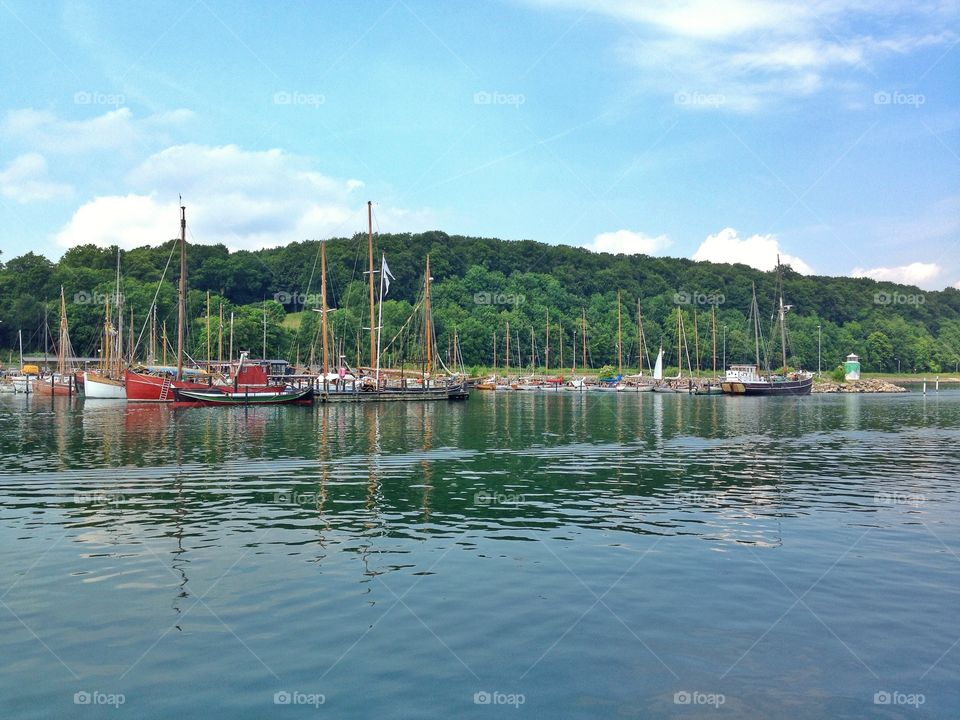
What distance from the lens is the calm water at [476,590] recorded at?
10352 mm

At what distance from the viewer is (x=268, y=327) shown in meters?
177

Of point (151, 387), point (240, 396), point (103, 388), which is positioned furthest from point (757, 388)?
point (103, 388)

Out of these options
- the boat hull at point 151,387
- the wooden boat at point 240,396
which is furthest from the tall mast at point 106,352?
the wooden boat at point 240,396

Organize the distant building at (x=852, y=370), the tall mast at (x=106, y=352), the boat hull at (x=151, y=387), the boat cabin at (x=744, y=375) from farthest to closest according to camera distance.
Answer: the distant building at (x=852, y=370) → the boat cabin at (x=744, y=375) → the tall mast at (x=106, y=352) → the boat hull at (x=151, y=387)

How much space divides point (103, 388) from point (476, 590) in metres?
87.7

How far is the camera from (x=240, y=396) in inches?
2965

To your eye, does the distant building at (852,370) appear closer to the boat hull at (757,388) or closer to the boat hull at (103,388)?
the boat hull at (757,388)

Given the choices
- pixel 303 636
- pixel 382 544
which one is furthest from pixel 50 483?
pixel 303 636

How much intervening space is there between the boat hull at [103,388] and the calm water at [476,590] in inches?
2399

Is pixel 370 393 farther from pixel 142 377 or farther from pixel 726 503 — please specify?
pixel 726 503

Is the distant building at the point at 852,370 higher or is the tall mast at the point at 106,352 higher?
the tall mast at the point at 106,352

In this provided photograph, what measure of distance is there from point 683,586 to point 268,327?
559ft

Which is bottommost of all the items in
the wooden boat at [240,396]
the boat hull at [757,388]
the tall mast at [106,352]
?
the boat hull at [757,388]

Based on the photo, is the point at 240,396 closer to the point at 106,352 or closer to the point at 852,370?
the point at 106,352
